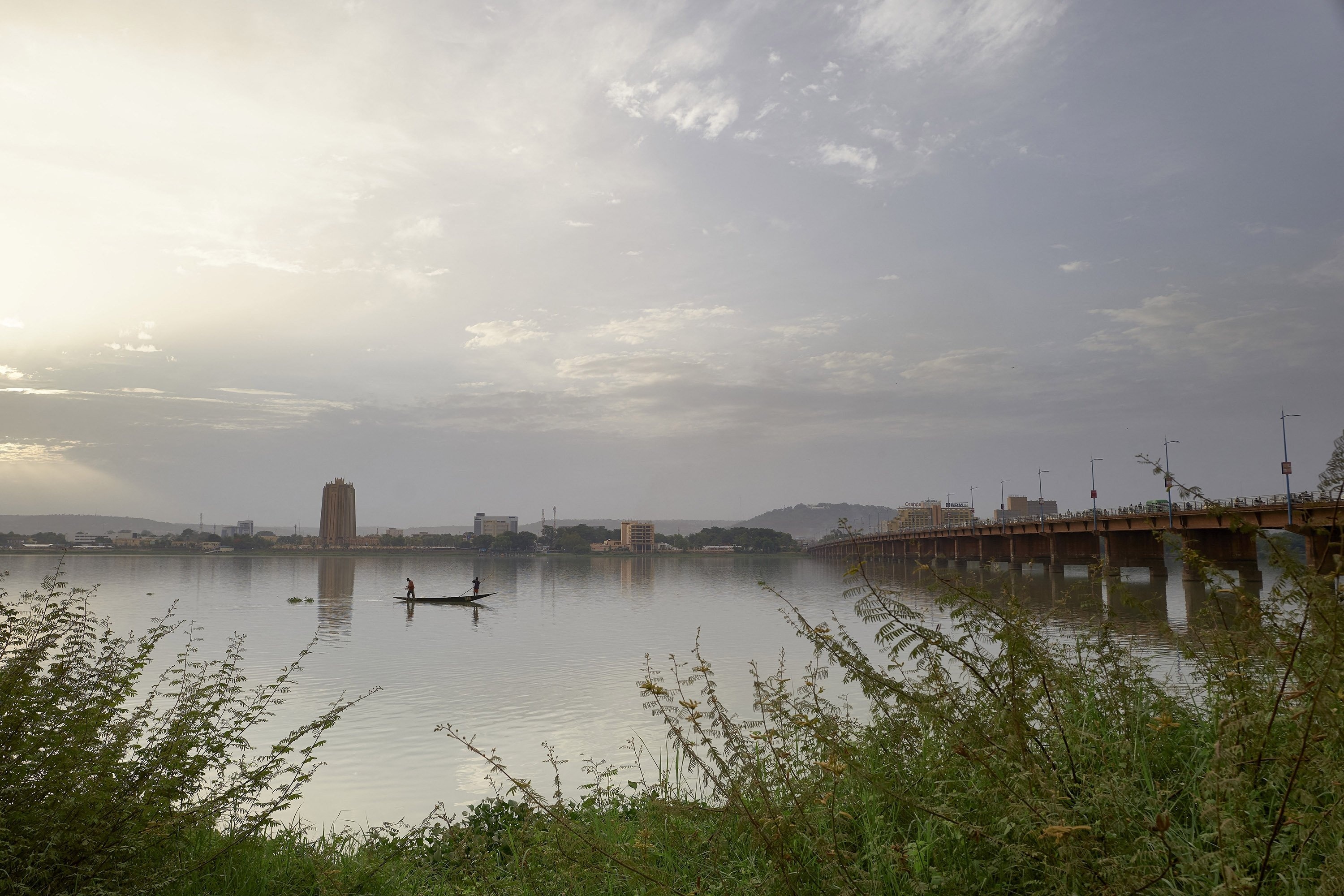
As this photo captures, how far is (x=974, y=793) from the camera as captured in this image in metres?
5.11

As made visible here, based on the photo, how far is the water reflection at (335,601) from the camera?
38.3 m

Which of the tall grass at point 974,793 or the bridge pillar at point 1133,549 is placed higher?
the tall grass at point 974,793

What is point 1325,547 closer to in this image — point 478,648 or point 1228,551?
point 478,648

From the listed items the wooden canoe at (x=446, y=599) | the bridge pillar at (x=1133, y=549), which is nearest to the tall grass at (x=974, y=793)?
the wooden canoe at (x=446, y=599)

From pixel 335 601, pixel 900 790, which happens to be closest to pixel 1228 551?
pixel 900 790

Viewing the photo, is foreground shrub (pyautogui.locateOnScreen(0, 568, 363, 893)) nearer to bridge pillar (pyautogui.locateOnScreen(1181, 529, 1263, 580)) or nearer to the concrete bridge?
the concrete bridge

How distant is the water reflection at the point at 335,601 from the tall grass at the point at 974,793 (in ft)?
46.0

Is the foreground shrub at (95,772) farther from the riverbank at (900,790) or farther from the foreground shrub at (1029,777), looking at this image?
the foreground shrub at (1029,777)

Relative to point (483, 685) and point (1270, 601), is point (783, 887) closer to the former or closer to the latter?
point (1270, 601)

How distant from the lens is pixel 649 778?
12.2m

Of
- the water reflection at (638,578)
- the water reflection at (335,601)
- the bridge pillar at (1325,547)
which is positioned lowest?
the water reflection at (638,578)

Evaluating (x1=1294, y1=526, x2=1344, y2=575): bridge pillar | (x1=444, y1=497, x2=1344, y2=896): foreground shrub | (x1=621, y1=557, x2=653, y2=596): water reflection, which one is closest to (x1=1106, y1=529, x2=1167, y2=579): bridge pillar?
(x1=621, y1=557, x2=653, y2=596): water reflection

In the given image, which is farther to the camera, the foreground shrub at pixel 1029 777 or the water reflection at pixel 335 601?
the water reflection at pixel 335 601

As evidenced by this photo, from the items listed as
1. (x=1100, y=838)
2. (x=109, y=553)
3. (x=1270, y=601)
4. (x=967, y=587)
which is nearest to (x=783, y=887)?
(x=1100, y=838)
